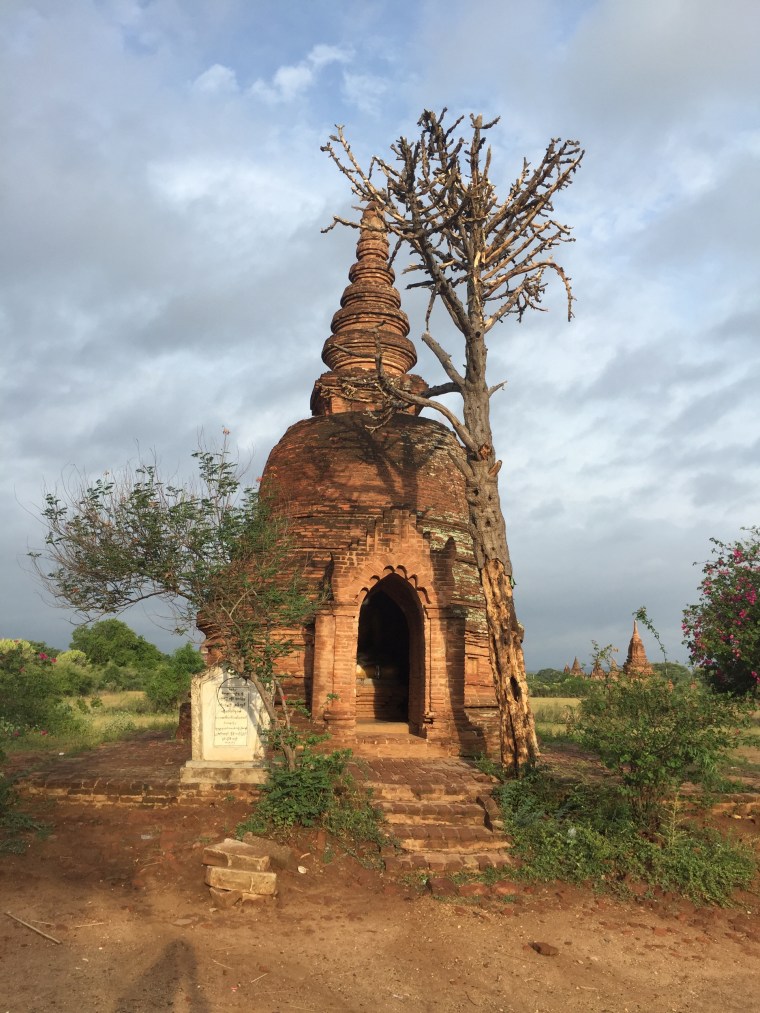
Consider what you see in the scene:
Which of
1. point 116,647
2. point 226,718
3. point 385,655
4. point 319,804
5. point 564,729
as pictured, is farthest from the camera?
point 116,647

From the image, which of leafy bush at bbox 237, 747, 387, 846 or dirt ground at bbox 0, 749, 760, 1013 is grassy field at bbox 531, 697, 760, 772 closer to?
dirt ground at bbox 0, 749, 760, 1013

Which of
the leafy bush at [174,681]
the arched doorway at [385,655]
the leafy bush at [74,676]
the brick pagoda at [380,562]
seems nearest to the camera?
the brick pagoda at [380,562]

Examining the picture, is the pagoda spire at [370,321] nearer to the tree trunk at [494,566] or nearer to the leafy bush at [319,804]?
the tree trunk at [494,566]

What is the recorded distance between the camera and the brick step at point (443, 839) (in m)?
6.76

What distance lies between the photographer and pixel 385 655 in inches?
580

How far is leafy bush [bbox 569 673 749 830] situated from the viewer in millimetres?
6512

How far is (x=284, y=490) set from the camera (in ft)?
42.0

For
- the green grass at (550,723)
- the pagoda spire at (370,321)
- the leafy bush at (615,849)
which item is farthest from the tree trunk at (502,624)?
the pagoda spire at (370,321)

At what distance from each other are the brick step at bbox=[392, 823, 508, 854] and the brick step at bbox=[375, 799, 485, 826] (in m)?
0.31

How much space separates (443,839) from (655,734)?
2.34 meters

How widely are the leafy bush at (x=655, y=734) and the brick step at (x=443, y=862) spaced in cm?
146

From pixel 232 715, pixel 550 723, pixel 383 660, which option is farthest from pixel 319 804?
pixel 550 723

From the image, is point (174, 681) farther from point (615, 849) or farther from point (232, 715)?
point (615, 849)

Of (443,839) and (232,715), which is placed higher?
(232,715)
